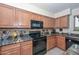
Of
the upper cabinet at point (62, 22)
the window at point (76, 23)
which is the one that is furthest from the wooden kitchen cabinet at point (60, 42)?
the window at point (76, 23)

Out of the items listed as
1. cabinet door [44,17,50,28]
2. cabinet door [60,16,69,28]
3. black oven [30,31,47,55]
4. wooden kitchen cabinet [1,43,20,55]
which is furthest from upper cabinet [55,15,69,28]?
wooden kitchen cabinet [1,43,20,55]

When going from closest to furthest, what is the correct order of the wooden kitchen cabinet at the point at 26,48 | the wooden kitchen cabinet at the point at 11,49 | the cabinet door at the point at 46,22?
the wooden kitchen cabinet at the point at 11,49, the wooden kitchen cabinet at the point at 26,48, the cabinet door at the point at 46,22

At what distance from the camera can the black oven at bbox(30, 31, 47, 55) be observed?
1.58 meters

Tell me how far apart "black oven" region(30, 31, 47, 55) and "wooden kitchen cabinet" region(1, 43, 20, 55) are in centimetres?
35

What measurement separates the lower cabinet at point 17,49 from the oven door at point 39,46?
0.10 meters

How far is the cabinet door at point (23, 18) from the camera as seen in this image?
1.52 m

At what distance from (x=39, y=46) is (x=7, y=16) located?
82cm

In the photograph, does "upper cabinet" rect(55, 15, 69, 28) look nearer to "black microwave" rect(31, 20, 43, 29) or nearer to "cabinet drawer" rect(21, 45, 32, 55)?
"black microwave" rect(31, 20, 43, 29)

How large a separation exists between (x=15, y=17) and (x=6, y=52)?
0.62m

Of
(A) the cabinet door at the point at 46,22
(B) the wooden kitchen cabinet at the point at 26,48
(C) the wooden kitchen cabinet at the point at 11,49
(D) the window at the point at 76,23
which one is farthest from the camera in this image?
(D) the window at the point at 76,23

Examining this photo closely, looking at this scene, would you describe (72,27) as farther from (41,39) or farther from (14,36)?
(14,36)

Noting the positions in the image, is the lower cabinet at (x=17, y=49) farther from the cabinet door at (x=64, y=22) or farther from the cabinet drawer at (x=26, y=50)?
the cabinet door at (x=64, y=22)

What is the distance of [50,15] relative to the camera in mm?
1500

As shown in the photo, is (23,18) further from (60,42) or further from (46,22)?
(60,42)
